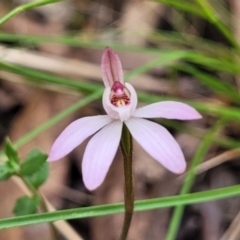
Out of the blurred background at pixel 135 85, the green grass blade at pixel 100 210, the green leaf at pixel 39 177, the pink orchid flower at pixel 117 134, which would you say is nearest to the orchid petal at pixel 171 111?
the pink orchid flower at pixel 117 134

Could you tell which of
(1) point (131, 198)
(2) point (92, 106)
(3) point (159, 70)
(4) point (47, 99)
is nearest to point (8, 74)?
(4) point (47, 99)

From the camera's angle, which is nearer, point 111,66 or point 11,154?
point 111,66

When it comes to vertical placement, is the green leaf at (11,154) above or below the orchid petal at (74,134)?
above

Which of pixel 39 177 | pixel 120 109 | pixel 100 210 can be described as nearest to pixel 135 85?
pixel 39 177

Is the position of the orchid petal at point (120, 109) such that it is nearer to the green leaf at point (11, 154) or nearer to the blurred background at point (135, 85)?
the green leaf at point (11, 154)

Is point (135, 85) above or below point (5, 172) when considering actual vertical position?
above

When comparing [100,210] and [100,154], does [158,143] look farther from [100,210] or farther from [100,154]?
[100,210]

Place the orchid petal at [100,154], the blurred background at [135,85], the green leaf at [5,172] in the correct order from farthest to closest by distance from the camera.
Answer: the blurred background at [135,85] → the green leaf at [5,172] → the orchid petal at [100,154]
